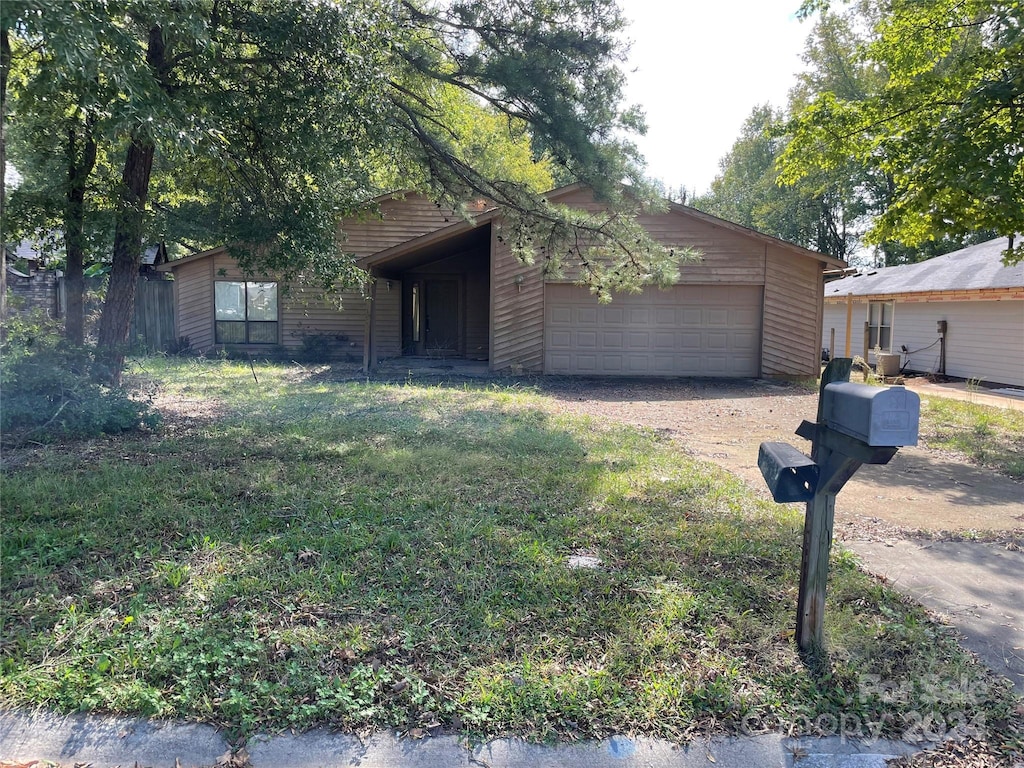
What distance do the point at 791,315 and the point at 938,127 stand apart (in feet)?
24.3

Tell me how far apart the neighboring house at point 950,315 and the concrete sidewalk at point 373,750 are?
15099 mm

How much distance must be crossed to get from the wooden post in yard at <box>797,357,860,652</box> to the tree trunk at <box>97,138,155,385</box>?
7479 millimetres

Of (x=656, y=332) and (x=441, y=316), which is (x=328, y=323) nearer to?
(x=441, y=316)

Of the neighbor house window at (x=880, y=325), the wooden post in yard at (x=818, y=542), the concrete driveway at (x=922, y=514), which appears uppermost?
the neighbor house window at (x=880, y=325)

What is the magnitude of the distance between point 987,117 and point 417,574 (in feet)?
26.3

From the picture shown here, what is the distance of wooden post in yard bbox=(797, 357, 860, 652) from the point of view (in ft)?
8.83

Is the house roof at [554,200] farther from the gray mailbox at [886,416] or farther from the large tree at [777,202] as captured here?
the large tree at [777,202]

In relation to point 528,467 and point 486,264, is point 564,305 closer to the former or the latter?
point 486,264

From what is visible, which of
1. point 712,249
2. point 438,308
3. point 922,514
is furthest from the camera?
point 438,308

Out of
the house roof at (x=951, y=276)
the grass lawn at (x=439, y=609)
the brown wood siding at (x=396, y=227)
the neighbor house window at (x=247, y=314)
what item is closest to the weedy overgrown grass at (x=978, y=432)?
the grass lawn at (x=439, y=609)

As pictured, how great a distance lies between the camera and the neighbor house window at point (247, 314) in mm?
17750

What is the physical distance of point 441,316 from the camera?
18828mm

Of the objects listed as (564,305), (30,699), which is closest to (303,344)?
(564,305)

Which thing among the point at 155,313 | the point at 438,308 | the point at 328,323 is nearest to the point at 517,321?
the point at 438,308
